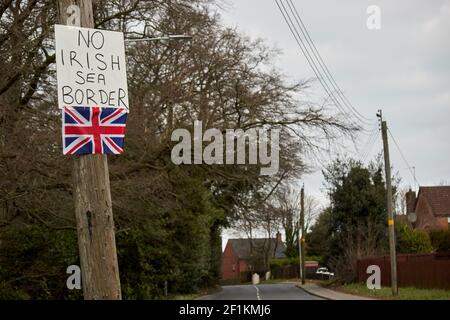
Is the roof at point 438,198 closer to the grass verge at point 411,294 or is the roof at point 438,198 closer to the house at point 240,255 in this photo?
the house at point 240,255

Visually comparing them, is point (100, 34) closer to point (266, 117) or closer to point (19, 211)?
point (19, 211)

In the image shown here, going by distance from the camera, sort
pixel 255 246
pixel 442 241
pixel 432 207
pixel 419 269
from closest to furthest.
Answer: pixel 419 269, pixel 442 241, pixel 432 207, pixel 255 246

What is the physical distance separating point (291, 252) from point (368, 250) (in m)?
42.8

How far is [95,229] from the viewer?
6793 millimetres

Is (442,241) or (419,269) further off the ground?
(442,241)

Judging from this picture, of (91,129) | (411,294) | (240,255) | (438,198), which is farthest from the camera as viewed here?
(240,255)

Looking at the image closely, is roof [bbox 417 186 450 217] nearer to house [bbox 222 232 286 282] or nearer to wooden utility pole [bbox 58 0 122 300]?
house [bbox 222 232 286 282]

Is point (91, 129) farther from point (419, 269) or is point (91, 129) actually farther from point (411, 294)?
point (419, 269)

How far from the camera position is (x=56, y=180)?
1510 cm

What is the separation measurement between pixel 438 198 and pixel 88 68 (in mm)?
64325

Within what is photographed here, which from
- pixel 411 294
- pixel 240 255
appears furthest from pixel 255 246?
pixel 411 294

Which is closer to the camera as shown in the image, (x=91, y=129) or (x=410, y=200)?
(x=91, y=129)

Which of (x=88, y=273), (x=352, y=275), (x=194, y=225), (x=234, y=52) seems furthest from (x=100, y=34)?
(x=352, y=275)

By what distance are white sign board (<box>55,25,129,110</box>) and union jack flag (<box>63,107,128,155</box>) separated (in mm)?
74
